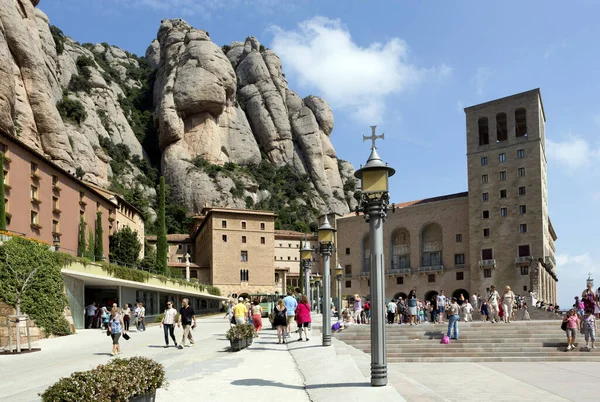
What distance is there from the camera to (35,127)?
61625mm

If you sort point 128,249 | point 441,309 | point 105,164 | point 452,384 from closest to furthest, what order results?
point 452,384 → point 441,309 → point 128,249 → point 105,164

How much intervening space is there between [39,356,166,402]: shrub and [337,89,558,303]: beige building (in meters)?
64.5

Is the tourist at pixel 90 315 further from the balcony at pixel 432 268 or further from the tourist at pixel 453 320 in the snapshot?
the balcony at pixel 432 268

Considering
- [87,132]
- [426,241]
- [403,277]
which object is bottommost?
[403,277]

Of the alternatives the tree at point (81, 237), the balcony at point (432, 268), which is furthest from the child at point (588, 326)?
the balcony at point (432, 268)

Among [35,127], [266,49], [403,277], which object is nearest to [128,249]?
[35,127]

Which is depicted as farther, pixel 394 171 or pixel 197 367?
pixel 197 367

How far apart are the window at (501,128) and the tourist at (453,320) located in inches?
2389

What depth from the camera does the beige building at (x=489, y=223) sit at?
6738cm

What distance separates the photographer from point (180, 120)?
98.8m

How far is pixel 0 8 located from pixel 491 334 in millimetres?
58577

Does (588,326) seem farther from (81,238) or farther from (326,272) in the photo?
(81,238)

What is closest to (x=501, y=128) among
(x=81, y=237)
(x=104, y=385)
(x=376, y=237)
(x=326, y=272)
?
(x=81, y=237)

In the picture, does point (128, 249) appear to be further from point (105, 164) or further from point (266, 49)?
point (266, 49)
